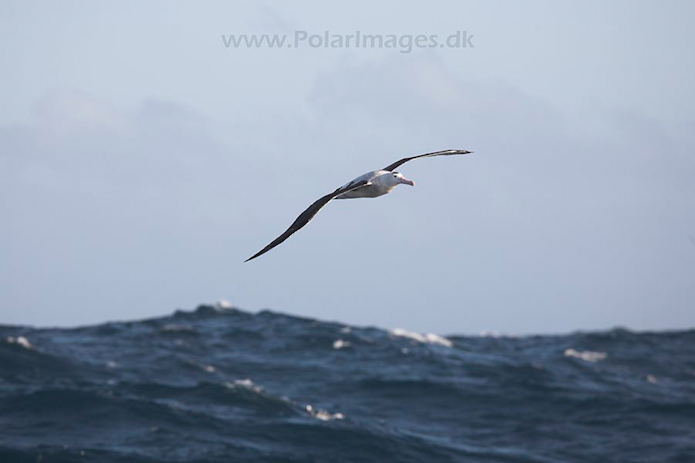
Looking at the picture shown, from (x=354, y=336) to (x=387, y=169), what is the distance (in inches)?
1042

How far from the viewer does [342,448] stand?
27172mm

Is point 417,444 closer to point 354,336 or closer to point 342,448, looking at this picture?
point 342,448

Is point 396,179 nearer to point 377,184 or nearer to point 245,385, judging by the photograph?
point 377,184

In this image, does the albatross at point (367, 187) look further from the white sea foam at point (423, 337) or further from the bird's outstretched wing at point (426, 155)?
the white sea foam at point (423, 337)

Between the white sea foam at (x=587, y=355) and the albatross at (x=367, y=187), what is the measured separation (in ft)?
90.5

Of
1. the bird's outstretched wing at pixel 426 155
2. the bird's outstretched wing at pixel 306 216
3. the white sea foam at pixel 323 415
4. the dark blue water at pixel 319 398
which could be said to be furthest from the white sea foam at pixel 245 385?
the bird's outstretched wing at pixel 306 216

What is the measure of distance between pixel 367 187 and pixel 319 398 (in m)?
17.4

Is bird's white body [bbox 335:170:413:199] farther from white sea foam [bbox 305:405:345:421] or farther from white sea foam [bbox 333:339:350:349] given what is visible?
white sea foam [bbox 333:339:350:349]

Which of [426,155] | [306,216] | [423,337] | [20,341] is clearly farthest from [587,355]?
[306,216]

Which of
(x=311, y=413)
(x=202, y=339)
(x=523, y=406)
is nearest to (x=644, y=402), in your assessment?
(x=523, y=406)

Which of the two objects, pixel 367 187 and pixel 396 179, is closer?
pixel 367 187

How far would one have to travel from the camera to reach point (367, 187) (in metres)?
16.4

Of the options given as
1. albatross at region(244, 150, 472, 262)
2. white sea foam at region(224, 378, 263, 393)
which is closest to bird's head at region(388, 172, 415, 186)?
albatross at region(244, 150, 472, 262)

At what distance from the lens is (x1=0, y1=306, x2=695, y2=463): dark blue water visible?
1062 inches
